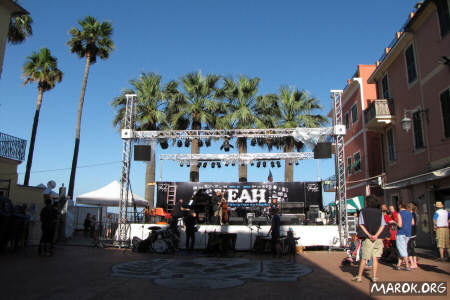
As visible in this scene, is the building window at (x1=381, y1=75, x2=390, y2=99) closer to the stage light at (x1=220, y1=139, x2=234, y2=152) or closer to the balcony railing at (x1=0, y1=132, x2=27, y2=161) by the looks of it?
the stage light at (x1=220, y1=139, x2=234, y2=152)

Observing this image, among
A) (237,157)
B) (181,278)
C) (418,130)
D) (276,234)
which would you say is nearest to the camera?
(181,278)

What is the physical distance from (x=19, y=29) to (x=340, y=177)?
21265mm

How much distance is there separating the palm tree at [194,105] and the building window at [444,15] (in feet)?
40.2

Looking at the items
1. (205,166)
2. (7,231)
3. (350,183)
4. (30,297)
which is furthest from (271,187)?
(30,297)

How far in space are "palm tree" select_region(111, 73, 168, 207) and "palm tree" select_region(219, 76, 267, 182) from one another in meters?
3.98

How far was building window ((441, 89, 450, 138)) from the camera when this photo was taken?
11.8 metres

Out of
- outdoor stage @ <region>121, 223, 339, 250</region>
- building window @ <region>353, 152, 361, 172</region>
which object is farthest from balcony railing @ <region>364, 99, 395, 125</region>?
outdoor stage @ <region>121, 223, 339, 250</region>

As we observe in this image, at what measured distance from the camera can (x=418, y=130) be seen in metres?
13.9

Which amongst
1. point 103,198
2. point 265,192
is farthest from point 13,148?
point 265,192

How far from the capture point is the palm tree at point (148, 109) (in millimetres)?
20672

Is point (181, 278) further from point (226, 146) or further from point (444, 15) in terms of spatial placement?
point (226, 146)

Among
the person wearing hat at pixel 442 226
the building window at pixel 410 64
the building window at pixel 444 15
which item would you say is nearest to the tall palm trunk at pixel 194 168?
the building window at pixel 410 64

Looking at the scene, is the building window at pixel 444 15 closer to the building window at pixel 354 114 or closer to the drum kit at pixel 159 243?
the building window at pixel 354 114

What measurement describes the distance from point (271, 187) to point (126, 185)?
368 inches
